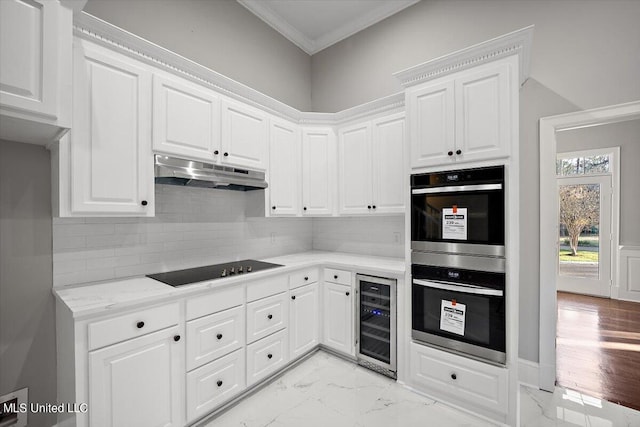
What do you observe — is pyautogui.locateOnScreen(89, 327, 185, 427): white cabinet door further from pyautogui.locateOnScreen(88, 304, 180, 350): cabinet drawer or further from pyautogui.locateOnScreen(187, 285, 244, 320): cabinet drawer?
pyautogui.locateOnScreen(187, 285, 244, 320): cabinet drawer

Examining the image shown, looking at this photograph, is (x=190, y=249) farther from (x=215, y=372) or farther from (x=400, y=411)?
(x=400, y=411)

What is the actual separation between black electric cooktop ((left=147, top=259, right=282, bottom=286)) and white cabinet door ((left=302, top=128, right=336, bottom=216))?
35.1 inches

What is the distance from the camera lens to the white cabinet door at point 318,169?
3.22 m

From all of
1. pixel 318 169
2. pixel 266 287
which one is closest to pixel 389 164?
pixel 318 169

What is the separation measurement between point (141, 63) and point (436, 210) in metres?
2.39

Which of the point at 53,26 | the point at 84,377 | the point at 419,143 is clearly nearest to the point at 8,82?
the point at 53,26

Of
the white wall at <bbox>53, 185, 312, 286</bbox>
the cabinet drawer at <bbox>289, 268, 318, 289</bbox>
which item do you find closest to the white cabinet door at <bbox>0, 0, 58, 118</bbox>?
the white wall at <bbox>53, 185, 312, 286</bbox>

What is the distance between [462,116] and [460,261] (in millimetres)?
1084

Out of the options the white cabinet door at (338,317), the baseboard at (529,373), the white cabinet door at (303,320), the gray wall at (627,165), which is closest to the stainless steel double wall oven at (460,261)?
the white cabinet door at (338,317)

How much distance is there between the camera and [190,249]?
8.36 ft

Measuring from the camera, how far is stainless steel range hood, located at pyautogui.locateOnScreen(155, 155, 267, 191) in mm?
2012

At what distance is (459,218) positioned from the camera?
2.12 metres

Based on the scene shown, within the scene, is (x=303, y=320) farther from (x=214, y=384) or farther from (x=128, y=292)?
(x=128, y=292)

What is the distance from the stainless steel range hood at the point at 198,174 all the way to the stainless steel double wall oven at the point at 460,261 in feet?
4.75
